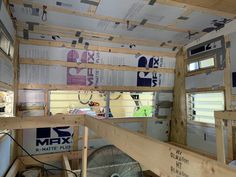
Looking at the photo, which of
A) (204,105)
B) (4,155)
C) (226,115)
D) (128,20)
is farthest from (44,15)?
(204,105)

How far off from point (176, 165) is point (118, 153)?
137 centimetres

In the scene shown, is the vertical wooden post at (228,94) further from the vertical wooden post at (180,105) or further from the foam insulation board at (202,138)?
the vertical wooden post at (180,105)

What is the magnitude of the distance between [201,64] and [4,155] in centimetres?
331

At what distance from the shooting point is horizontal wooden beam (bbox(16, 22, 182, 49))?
2887mm

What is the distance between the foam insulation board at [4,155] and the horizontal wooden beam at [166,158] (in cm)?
178

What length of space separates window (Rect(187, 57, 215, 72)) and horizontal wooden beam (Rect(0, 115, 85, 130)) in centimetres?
257

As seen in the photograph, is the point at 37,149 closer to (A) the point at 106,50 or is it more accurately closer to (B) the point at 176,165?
(A) the point at 106,50

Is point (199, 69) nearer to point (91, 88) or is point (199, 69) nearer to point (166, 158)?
point (91, 88)

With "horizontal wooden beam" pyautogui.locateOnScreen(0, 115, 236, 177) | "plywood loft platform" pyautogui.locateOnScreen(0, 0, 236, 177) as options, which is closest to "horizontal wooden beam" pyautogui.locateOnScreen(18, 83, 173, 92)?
"plywood loft platform" pyautogui.locateOnScreen(0, 0, 236, 177)

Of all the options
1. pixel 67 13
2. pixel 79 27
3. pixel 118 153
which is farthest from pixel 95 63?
pixel 118 153

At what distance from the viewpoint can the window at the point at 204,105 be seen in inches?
134

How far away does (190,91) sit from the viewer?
3812 mm


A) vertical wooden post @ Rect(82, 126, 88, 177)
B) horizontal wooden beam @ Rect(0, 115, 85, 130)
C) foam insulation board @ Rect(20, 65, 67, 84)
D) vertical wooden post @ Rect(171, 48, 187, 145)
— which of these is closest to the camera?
horizontal wooden beam @ Rect(0, 115, 85, 130)

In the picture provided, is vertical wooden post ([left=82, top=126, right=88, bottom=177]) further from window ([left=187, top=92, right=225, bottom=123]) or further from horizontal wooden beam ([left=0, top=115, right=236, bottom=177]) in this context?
window ([left=187, top=92, right=225, bottom=123])
